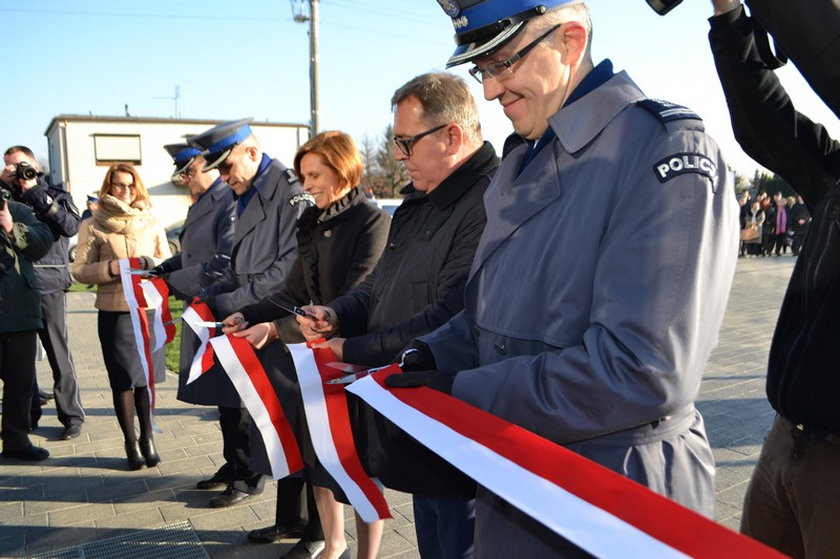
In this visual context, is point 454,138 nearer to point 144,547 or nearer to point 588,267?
point 588,267

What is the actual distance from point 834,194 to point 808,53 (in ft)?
1.48

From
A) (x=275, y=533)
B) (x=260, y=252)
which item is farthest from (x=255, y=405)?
(x=260, y=252)

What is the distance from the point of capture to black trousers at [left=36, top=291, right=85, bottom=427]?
5.43 m

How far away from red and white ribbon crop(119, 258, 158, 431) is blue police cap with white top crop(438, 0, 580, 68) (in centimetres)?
368

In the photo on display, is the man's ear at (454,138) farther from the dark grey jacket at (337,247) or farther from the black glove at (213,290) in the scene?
the black glove at (213,290)

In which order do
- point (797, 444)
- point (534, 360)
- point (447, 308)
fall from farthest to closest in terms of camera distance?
point (447, 308), point (797, 444), point (534, 360)

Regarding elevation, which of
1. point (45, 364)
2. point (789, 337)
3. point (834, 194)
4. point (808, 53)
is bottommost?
point (45, 364)

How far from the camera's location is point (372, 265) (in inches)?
129

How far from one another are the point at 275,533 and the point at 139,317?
193cm

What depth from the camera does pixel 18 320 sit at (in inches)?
192

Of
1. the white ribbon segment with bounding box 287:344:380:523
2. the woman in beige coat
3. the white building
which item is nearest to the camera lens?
the woman in beige coat

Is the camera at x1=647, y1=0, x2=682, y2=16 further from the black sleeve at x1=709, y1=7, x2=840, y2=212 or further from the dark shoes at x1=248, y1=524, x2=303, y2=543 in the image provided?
the dark shoes at x1=248, y1=524, x2=303, y2=543

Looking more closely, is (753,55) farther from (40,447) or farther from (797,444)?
(40,447)

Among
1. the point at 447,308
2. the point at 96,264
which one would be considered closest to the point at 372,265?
the point at 447,308
